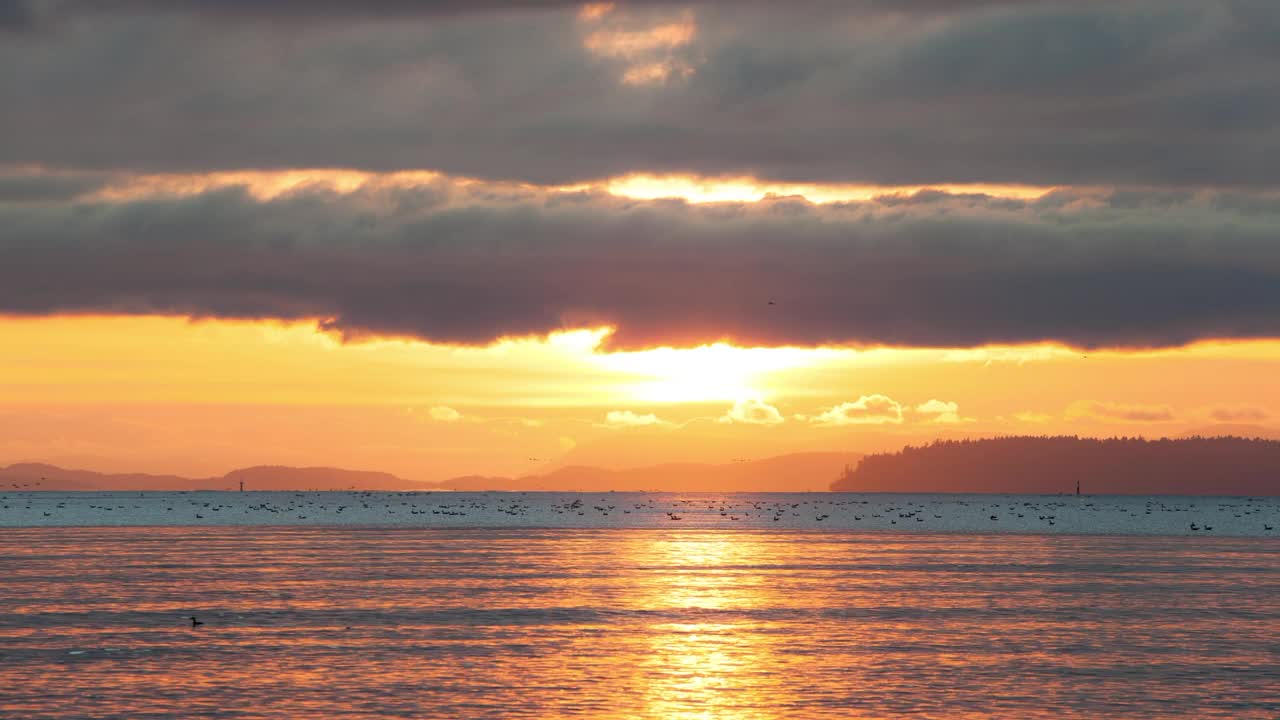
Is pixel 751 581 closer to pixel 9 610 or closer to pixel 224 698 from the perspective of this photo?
pixel 9 610

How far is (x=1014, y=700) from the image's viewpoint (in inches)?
1825

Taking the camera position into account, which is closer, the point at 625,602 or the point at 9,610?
the point at 9,610

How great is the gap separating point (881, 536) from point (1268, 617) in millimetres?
109505

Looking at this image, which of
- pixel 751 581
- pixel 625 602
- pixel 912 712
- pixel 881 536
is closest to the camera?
pixel 912 712

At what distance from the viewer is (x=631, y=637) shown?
6181 cm

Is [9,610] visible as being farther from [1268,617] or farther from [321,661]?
[1268,617]

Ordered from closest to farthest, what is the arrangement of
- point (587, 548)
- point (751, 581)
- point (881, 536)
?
point (751, 581) < point (587, 548) < point (881, 536)

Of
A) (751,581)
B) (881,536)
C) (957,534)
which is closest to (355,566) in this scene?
(751,581)

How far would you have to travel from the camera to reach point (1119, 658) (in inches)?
2234

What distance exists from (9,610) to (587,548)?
248 ft

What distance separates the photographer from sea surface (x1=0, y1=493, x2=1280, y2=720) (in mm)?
45781

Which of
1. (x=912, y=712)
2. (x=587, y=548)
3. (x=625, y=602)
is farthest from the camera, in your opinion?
(x=587, y=548)

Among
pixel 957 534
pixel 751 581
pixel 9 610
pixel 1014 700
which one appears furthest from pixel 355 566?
pixel 957 534

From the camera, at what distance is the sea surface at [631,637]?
1802 inches
